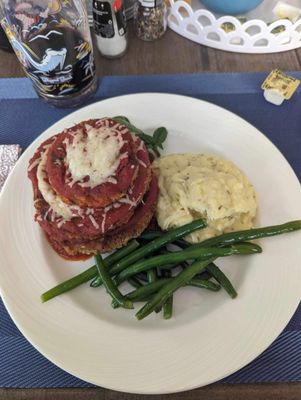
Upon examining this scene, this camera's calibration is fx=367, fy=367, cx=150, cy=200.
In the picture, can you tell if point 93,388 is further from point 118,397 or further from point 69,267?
point 69,267

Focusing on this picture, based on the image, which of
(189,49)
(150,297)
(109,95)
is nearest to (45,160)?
(150,297)

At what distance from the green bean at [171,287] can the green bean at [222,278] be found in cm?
6

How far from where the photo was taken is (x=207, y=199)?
1.69 metres

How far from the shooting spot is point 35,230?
1.76 meters

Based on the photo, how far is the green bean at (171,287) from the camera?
1504 millimetres

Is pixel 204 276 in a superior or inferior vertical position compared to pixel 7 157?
inferior

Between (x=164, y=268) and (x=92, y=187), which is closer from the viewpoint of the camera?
(x=92, y=187)

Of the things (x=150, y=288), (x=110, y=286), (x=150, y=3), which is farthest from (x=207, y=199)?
(x=150, y=3)

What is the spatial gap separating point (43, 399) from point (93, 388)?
205 millimetres

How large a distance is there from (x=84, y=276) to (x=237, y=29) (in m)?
1.86

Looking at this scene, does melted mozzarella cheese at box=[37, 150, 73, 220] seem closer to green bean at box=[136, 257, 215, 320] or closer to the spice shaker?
green bean at box=[136, 257, 215, 320]

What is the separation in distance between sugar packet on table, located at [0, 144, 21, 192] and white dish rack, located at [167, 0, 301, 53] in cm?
145

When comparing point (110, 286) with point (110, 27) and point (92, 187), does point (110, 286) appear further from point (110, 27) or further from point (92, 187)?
point (110, 27)

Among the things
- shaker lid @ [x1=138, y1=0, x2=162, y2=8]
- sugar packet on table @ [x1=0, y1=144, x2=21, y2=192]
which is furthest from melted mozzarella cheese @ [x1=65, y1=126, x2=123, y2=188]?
shaker lid @ [x1=138, y1=0, x2=162, y2=8]
